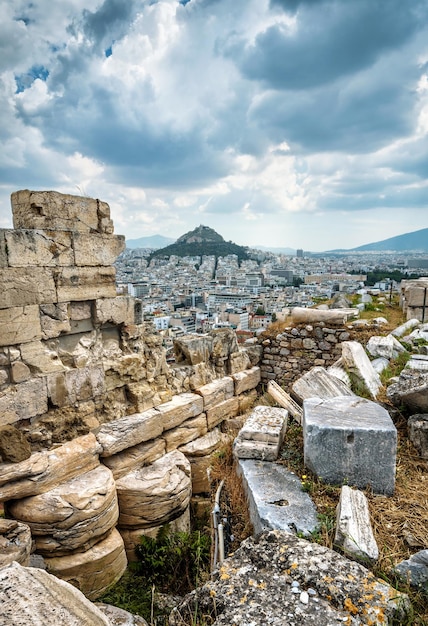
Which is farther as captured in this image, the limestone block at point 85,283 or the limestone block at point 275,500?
the limestone block at point 85,283

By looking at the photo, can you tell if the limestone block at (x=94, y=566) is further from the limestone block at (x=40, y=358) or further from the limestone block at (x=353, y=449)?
the limestone block at (x=353, y=449)

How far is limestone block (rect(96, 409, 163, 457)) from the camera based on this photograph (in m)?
4.77

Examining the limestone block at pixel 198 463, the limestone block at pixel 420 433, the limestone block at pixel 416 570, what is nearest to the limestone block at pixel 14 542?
→ the limestone block at pixel 198 463

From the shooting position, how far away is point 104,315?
198 inches

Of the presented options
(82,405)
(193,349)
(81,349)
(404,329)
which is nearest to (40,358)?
(81,349)

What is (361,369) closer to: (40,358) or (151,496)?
(151,496)

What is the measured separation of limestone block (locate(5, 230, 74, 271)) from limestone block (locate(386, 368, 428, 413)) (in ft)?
12.9

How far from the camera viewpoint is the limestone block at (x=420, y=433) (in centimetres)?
320

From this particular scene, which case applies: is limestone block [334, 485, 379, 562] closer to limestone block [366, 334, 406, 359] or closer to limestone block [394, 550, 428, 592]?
limestone block [394, 550, 428, 592]

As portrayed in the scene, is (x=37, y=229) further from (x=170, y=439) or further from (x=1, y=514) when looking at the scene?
(x=170, y=439)

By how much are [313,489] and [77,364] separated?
125 inches

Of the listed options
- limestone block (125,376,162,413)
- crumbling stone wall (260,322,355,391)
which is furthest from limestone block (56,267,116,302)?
crumbling stone wall (260,322,355,391)

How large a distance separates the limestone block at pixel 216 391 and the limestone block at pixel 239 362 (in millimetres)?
254

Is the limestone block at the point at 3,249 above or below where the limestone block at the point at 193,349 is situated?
above
